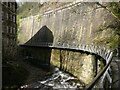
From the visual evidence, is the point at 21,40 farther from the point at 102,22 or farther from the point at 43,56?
the point at 102,22

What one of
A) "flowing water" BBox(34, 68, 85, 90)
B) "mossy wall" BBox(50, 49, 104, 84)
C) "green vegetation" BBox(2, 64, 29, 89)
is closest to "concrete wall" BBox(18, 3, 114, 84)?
"mossy wall" BBox(50, 49, 104, 84)

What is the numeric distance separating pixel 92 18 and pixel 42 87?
497 inches

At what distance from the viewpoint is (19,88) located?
14.2 m

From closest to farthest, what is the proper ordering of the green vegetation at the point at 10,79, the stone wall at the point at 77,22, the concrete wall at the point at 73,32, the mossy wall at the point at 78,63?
the green vegetation at the point at 10,79, the mossy wall at the point at 78,63, the concrete wall at the point at 73,32, the stone wall at the point at 77,22

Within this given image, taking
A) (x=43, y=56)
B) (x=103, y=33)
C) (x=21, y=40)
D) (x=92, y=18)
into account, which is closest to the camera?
(x=103, y=33)

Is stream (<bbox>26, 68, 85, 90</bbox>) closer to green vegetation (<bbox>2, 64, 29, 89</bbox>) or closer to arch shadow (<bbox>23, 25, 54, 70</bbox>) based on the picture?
green vegetation (<bbox>2, 64, 29, 89</bbox>)

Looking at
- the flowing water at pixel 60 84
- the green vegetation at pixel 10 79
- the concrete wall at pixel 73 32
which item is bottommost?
the flowing water at pixel 60 84

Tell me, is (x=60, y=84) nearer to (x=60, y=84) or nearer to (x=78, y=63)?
(x=60, y=84)

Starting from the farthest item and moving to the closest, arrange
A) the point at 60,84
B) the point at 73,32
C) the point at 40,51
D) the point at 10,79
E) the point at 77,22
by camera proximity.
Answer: the point at 40,51 → the point at 73,32 → the point at 77,22 → the point at 60,84 → the point at 10,79

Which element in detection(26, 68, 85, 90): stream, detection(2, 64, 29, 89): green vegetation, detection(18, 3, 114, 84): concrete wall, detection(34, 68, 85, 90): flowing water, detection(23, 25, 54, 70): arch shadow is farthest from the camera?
detection(23, 25, 54, 70): arch shadow

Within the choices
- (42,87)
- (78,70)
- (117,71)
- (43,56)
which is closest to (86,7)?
(78,70)

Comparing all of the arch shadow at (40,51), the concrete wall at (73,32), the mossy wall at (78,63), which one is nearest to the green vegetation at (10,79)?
the mossy wall at (78,63)

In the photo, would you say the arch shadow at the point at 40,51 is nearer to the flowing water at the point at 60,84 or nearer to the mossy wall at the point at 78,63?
the mossy wall at the point at 78,63

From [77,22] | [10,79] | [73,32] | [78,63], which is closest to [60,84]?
[78,63]
